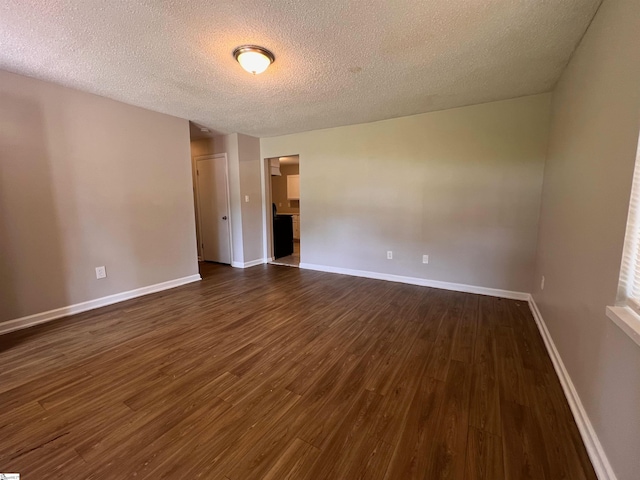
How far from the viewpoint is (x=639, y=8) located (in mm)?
1176

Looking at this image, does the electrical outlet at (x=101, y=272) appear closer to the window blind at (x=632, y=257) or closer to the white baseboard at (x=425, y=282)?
the white baseboard at (x=425, y=282)

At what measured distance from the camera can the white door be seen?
496 cm

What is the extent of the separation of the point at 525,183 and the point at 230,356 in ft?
11.7

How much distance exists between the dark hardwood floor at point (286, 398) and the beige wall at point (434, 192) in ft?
2.78

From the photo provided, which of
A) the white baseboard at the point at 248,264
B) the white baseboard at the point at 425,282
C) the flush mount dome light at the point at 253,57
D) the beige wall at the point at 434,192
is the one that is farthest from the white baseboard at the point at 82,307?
the flush mount dome light at the point at 253,57

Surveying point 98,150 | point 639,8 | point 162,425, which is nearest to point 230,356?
point 162,425

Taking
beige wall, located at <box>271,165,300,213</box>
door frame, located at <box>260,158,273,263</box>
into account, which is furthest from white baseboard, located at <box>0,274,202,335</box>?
beige wall, located at <box>271,165,300,213</box>

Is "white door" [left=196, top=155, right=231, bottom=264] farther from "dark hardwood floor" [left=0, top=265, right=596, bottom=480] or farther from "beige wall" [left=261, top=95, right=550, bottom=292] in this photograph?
"dark hardwood floor" [left=0, top=265, right=596, bottom=480]

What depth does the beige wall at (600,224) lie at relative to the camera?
3.64 ft

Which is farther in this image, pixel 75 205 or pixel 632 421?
pixel 75 205

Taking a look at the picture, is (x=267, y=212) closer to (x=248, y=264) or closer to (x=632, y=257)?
(x=248, y=264)

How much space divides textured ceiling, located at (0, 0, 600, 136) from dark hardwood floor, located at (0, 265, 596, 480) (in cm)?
234

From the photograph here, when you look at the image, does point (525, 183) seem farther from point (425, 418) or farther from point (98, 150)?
point (98, 150)

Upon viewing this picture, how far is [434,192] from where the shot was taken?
362cm
